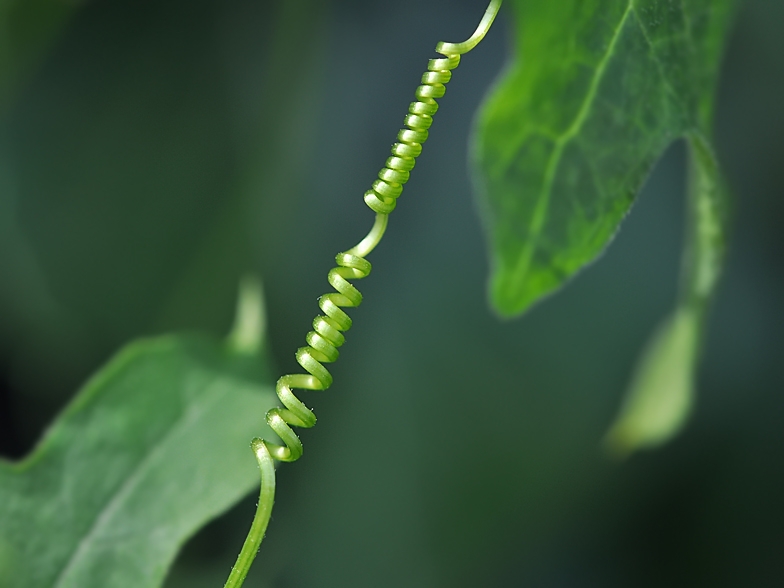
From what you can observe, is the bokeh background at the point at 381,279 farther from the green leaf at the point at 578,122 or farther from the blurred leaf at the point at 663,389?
the green leaf at the point at 578,122

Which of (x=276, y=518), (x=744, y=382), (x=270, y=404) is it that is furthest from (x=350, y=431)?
(x=744, y=382)

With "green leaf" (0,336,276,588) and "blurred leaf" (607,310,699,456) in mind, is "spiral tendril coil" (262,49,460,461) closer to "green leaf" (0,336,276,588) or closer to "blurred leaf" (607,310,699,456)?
"green leaf" (0,336,276,588)

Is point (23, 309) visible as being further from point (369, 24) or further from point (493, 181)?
point (493, 181)

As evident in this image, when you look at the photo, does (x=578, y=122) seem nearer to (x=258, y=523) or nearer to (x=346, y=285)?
(x=346, y=285)

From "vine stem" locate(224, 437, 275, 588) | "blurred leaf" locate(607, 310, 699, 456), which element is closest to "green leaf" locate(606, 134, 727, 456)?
"blurred leaf" locate(607, 310, 699, 456)

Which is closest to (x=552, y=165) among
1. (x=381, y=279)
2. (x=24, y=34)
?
(x=381, y=279)

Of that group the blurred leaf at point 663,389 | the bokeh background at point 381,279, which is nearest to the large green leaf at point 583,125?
the blurred leaf at point 663,389
